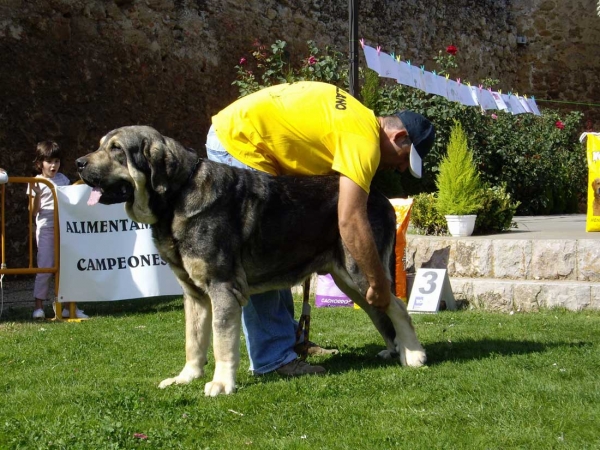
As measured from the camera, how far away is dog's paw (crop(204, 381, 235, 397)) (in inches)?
164

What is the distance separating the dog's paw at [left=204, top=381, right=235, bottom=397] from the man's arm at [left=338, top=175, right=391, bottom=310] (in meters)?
1.01

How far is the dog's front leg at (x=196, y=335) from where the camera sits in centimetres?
460

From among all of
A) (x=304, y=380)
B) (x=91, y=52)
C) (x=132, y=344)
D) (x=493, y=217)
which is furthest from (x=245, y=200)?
(x=91, y=52)

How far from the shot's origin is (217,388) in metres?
4.19

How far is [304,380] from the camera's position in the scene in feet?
14.7

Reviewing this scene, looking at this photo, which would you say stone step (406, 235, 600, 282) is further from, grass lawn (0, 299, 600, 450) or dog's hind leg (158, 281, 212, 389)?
dog's hind leg (158, 281, 212, 389)

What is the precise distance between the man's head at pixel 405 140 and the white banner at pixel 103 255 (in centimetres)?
384

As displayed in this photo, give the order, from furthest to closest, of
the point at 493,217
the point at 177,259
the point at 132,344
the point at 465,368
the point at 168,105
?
the point at 168,105 → the point at 493,217 → the point at 132,344 → the point at 465,368 → the point at 177,259

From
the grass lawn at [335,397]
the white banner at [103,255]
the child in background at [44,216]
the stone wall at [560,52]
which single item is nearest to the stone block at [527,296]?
the grass lawn at [335,397]

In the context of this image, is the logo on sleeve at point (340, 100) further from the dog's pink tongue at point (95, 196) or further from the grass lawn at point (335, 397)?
the grass lawn at point (335, 397)

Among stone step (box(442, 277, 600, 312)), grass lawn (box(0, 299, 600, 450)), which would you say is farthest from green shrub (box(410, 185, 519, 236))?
grass lawn (box(0, 299, 600, 450))

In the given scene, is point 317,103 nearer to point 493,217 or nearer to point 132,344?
point 132,344

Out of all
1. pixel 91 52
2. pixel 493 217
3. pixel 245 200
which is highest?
pixel 91 52

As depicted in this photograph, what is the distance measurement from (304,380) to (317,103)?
5.17 feet
